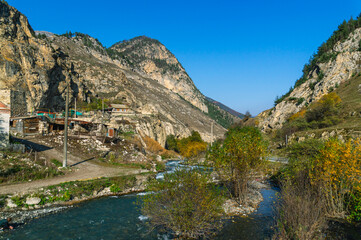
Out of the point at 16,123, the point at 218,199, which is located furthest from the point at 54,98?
the point at 218,199

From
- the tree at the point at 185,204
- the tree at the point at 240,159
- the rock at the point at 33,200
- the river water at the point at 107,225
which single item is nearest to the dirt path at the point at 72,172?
the rock at the point at 33,200

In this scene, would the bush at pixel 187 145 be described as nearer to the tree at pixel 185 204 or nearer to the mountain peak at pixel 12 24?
the tree at pixel 185 204

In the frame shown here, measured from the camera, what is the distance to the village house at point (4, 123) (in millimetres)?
21188

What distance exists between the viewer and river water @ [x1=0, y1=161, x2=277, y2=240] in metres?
12.2

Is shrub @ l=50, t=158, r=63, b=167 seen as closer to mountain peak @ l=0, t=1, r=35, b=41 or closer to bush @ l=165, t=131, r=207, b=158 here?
bush @ l=165, t=131, r=207, b=158

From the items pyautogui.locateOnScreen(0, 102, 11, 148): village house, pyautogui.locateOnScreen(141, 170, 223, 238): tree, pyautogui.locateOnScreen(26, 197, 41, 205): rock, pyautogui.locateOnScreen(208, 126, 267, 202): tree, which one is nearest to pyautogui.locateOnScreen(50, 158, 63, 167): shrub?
pyautogui.locateOnScreen(0, 102, 11, 148): village house

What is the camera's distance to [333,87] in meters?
74.2

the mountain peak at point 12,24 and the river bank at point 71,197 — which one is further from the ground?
the mountain peak at point 12,24

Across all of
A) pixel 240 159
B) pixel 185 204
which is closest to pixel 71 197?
pixel 185 204

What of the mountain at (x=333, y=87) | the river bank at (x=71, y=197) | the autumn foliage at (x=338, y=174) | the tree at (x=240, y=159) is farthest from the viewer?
the mountain at (x=333, y=87)

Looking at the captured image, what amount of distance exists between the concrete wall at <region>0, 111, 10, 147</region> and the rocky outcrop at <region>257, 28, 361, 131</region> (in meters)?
80.4

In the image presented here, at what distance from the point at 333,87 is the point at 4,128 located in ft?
290

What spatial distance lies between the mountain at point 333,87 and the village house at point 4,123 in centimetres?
6075

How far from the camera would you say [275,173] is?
95.8ft
